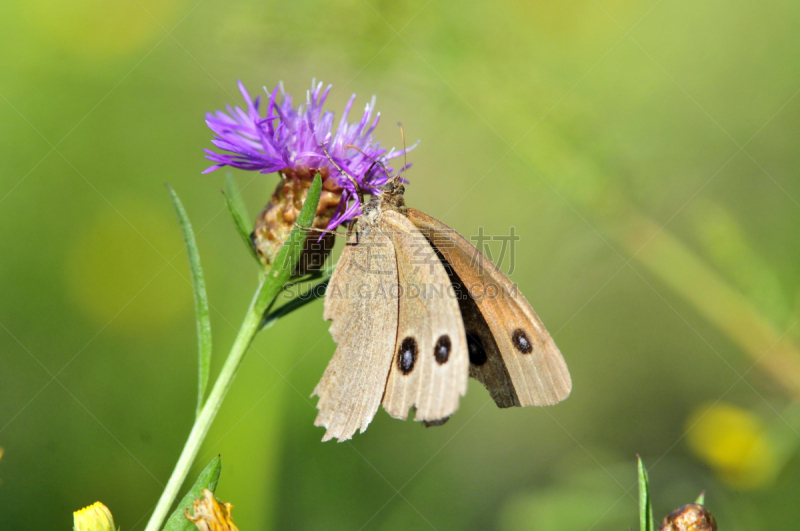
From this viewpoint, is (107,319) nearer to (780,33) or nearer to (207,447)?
(207,447)

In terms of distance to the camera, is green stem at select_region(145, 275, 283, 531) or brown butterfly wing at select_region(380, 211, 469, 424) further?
brown butterfly wing at select_region(380, 211, 469, 424)

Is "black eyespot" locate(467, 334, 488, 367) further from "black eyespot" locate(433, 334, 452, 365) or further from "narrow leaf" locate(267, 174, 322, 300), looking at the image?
"narrow leaf" locate(267, 174, 322, 300)

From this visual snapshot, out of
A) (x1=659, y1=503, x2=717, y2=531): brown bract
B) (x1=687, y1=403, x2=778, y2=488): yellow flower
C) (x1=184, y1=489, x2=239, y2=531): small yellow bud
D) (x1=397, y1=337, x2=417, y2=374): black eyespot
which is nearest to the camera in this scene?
(x1=184, y1=489, x2=239, y2=531): small yellow bud

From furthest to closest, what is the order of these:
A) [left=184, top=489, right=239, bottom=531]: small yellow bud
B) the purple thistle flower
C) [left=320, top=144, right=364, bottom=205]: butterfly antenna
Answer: [left=320, top=144, right=364, bottom=205]: butterfly antenna < the purple thistle flower < [left=184, top=489, right=239, bottom=531]: small yellow bud

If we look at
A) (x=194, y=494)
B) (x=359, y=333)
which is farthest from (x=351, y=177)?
(x=194, y=494)

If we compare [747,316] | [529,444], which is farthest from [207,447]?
[747,316]

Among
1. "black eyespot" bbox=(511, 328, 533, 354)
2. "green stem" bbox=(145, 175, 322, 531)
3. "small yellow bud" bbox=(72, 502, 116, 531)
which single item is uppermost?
"black eyespot" bbox=(511, 328, 533, 354)

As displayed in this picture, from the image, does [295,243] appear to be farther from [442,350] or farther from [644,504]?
[644,504]

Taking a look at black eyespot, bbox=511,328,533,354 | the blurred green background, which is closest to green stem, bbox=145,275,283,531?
black eyespot, bbox=511,328,533,354
